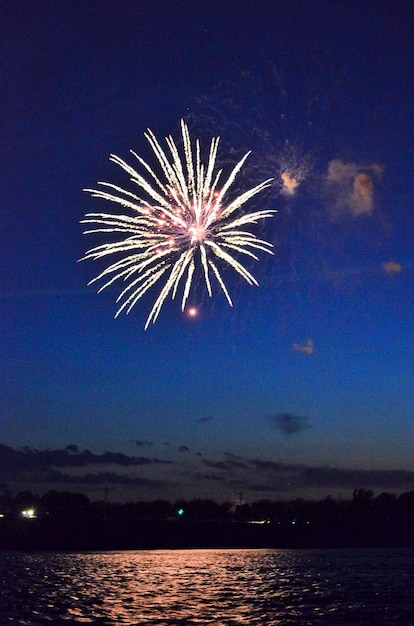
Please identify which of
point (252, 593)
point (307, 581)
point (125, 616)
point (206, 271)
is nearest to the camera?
point (206, 271)

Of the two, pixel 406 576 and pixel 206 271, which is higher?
pixel 206 271

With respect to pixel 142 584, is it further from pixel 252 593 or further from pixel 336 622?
pixel 336 622

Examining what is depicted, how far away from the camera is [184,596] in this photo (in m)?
60.6

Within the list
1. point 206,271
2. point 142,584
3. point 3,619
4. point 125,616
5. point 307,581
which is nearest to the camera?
point 206,271

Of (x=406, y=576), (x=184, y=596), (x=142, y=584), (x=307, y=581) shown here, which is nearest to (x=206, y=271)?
(x=184, y=596)

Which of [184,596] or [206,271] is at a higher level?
[206,271]

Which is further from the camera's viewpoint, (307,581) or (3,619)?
(307,581)

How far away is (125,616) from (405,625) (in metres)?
19.9

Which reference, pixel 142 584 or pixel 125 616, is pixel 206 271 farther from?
pixel 142 584

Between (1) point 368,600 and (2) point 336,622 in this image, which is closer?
(2) point 336,622

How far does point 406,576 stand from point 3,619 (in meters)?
63.2

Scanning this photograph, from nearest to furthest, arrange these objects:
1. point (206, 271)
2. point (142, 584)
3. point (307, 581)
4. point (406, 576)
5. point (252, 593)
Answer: point (206, 271), point (252, 593), point (142, 584), point (307, 581), point (406, 576)

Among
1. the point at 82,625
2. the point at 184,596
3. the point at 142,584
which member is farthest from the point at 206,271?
the point at 142,584

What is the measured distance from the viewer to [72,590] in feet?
218
